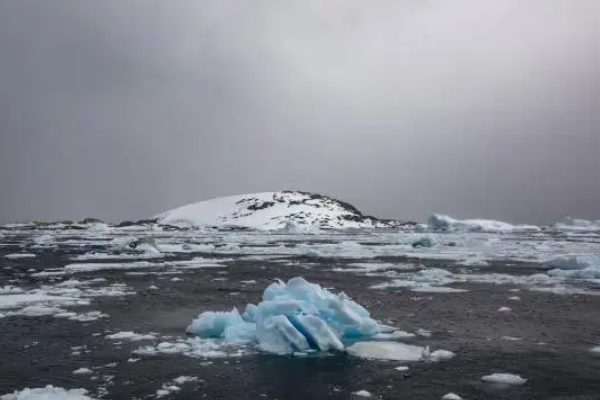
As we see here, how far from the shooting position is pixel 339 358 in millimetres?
8883

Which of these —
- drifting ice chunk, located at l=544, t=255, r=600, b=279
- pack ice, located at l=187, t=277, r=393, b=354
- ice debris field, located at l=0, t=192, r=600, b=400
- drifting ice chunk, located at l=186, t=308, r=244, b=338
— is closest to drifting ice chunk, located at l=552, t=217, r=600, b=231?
drifting ice chunk, located at l=544, t=255, r=600, b=279

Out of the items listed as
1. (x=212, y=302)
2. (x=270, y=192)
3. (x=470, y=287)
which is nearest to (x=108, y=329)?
(x=212, y=302)

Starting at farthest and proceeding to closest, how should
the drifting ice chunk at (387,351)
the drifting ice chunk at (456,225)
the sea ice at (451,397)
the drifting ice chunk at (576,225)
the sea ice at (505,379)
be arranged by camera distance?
the drifting ice chunk at (576,225), the drifting ice chunk at (456,225), the drifting ice chunk at (387,351), the sea ice at (505,379), the sea ice at (451,397)

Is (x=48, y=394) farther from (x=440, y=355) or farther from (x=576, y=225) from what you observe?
(x=576, y=225)

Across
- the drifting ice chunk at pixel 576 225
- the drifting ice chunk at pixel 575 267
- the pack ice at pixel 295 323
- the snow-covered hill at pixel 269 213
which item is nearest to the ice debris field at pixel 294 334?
the pack ice at pixel 295 323

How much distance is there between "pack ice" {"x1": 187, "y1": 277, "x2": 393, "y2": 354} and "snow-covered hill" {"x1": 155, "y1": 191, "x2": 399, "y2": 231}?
13768 cm

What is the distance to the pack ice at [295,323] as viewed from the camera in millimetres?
9359

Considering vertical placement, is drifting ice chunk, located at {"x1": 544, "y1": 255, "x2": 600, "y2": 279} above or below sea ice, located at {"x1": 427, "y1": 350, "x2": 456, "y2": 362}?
above

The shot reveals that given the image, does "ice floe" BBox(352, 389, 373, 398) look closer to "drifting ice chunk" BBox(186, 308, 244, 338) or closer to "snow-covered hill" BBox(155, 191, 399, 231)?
"drifting ice chunk" BBox(186, 308, 244, 338)

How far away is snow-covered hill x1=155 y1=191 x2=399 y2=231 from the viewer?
162125 mm

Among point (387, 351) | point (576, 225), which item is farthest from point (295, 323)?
point (576, 225)

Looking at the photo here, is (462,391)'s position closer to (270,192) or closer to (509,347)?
(509,347)

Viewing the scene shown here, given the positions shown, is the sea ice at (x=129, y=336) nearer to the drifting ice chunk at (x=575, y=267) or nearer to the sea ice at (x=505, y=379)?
the sea ice at (x=505, y=379)

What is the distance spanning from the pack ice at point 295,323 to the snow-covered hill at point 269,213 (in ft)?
452
